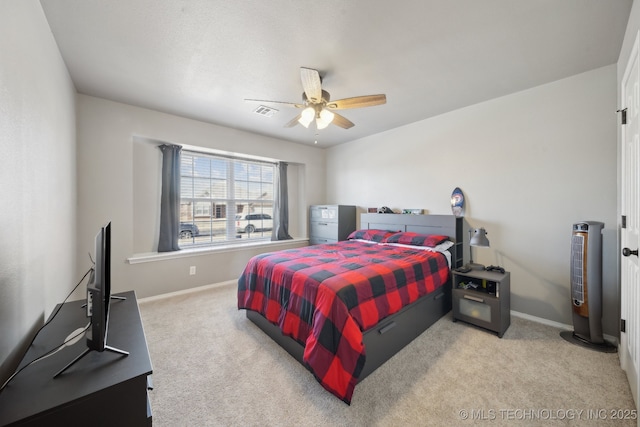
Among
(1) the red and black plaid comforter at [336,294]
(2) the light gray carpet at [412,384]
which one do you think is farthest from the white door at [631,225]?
(1) the red and black plaid comforter at [336,294]

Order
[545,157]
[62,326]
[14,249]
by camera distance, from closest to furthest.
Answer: [14,249] < [62,326] < [545,157]

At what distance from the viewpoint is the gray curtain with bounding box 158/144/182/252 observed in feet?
11.8

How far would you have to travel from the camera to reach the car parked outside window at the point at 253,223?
4.63 m

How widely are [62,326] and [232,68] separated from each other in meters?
2.34

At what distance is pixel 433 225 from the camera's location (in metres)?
3.44

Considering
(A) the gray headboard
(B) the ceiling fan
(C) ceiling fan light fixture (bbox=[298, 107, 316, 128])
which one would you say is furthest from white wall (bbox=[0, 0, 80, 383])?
(A) the gray headboard

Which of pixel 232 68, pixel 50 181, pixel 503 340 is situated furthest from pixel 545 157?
pixel 50 181

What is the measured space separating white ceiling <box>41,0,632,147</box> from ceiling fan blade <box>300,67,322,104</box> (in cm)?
26

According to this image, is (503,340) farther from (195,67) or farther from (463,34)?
(195,67)

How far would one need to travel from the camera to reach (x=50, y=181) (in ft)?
6.22

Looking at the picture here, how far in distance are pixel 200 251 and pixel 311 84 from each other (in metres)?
2.99

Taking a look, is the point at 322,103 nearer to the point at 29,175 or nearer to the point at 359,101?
the point at 359,101

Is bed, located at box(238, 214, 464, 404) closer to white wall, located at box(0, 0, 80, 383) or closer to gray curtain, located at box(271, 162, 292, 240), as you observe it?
white wall, located at box(0, 0, 80, 383)

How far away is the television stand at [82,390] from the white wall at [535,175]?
3577 millimetres
